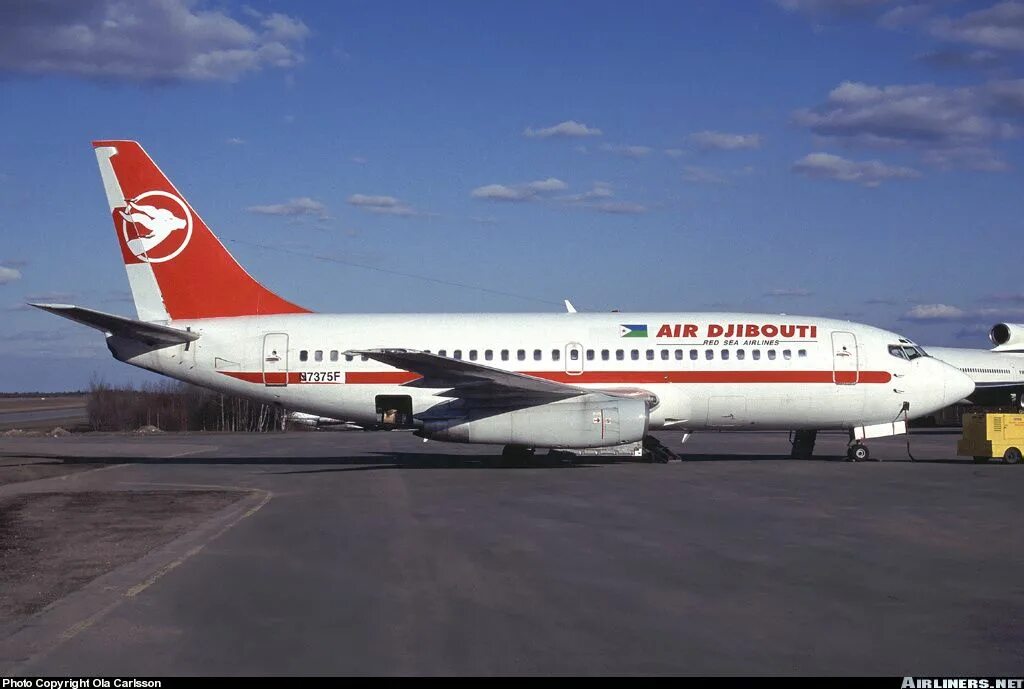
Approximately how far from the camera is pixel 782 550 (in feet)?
37.4

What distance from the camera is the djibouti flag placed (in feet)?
82.3

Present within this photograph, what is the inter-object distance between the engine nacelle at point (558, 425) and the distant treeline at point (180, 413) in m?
40.1

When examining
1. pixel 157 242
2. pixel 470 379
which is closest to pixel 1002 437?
pixel 470 379

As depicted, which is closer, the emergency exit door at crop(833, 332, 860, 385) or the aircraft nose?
the emergency exit door at crop(833, 332, 860, 385)

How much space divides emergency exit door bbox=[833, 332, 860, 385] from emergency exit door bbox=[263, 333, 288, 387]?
13.8 meters

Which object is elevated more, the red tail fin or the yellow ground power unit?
the red tail fin

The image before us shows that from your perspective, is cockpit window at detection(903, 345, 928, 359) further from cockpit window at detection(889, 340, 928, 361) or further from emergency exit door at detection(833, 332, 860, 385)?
emergency exit door at detection(833, 332, 860, 385)

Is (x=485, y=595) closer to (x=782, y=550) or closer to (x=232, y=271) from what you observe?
(x=782, y=550)

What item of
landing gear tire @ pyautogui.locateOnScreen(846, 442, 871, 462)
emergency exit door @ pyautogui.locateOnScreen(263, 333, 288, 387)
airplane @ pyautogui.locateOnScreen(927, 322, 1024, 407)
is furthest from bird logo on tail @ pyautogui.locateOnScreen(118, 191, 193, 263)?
airplane @ pyautogui.locateOnScreen(927, 322, 1024, 407)

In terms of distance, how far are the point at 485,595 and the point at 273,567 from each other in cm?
274

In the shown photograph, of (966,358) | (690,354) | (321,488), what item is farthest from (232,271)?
(966,358)

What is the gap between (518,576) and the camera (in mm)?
9969

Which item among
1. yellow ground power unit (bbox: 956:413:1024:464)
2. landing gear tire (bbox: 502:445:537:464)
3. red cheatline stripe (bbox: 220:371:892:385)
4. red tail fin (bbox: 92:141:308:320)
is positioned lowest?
landing gear tire (bbox: 502:445:537:464)

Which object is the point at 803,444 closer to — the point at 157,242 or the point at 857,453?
the point at 857,453
